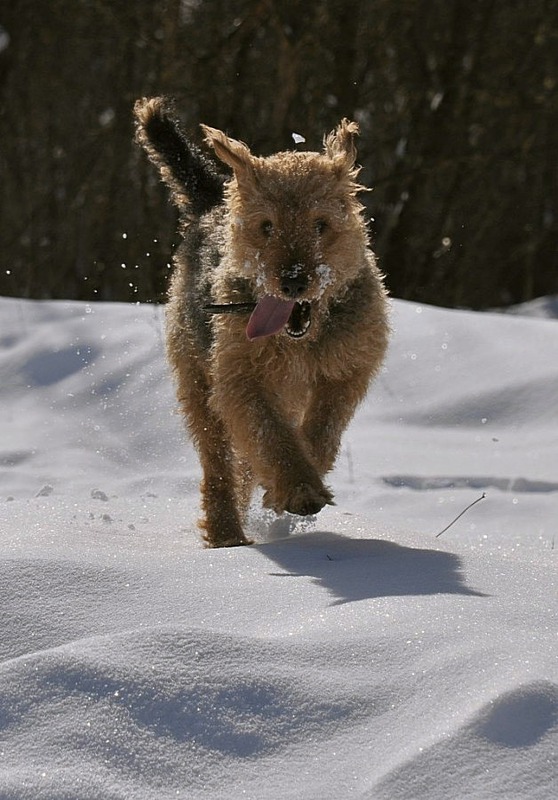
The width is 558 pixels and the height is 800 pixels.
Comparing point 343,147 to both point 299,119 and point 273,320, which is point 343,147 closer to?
point 273,320

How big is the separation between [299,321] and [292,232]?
0.30 m

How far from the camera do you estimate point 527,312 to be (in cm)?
1089

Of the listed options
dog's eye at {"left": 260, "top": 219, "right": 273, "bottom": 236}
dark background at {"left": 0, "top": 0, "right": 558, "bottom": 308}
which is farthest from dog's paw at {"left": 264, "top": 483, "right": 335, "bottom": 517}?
dark background at {"left": 0, "top": 0, "right": 558, "bottom": 308}

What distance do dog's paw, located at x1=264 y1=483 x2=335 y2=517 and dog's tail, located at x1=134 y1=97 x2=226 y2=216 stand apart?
1620 mm

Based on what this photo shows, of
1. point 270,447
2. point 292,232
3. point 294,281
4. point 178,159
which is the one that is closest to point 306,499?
point 270,447

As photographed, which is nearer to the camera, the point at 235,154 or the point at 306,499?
the point at 306,499

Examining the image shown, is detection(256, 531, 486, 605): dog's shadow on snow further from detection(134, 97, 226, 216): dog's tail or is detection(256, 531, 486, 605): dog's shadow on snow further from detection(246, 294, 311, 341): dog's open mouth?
detection(134, 97, 226, 216): dog's tail

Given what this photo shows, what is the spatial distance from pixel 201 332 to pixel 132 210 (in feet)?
29.1

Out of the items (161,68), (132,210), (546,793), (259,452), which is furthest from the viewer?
(132,210)

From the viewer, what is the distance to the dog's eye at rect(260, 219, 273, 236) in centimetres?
422

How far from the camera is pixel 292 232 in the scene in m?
4.17

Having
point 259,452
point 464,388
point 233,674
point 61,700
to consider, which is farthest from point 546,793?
point 464,388

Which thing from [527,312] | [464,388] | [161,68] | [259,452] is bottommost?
[527,312]

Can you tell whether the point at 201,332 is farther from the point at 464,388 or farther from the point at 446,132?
the point at 446,132
